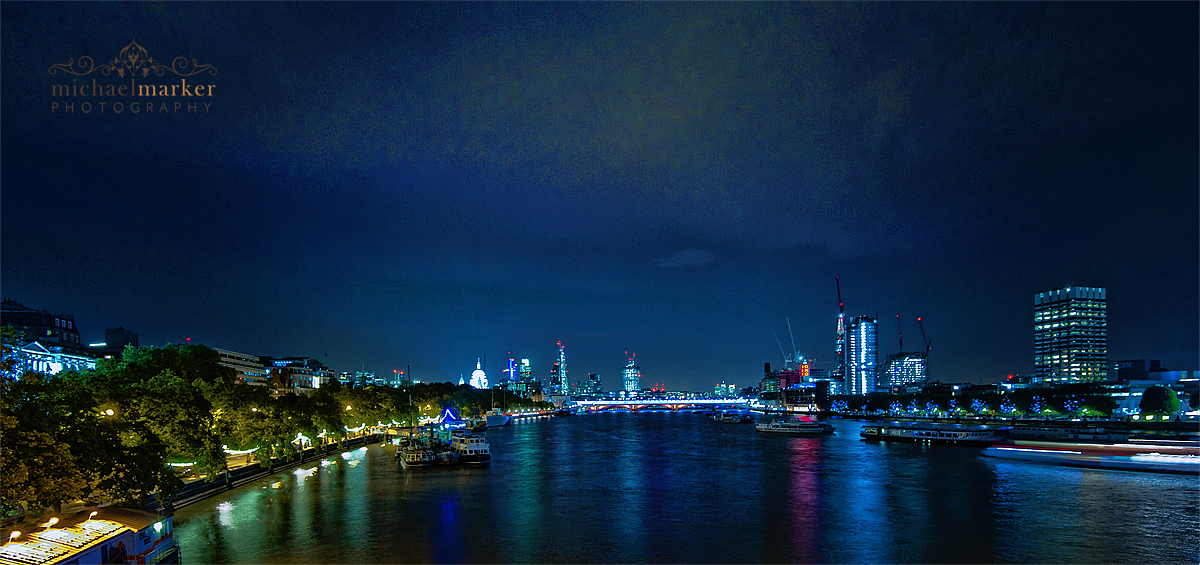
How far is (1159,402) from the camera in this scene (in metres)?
146

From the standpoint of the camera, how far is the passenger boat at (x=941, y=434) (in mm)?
100925

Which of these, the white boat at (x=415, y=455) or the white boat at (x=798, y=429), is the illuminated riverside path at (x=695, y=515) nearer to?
the white boat at (x=415, y=455)

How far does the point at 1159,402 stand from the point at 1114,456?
9660 centimetres

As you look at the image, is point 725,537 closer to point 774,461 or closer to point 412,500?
point 412,500

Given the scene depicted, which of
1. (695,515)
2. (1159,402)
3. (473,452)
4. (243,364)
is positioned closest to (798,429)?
(1159,402)

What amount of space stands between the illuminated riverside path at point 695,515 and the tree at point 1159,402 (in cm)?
9736

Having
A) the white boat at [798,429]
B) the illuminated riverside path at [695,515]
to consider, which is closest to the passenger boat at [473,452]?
the illuminated riverside path at [695,515]

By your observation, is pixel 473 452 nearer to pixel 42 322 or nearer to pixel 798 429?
pixel 798 429

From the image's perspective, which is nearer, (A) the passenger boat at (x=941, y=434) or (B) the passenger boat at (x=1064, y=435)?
(B) the passenger boat at (x=1064, y=435)

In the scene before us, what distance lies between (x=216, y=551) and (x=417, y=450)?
40.2 meters

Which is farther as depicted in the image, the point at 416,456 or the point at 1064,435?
the point at 1064,435

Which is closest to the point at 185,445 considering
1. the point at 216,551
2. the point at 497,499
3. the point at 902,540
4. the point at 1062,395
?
the point at 216,551

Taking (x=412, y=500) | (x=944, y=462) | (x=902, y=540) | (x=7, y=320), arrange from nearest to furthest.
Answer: (x=902, y=540)
(x=412, y=500)
(x=944, y=462)
(x=7, y=320)

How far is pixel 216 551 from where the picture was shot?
31812 mm
